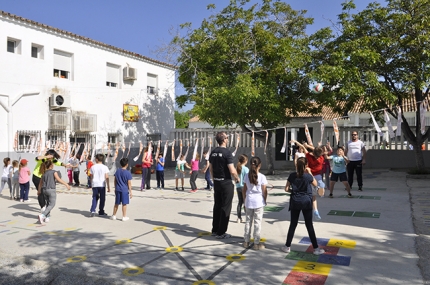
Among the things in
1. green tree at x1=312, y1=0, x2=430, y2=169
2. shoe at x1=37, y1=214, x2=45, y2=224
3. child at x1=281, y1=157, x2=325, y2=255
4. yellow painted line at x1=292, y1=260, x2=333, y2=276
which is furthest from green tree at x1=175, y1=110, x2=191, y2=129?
yellow painted line at x1=292, y1=260, x2=333, y2=276

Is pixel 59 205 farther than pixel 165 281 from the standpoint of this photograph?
Yes

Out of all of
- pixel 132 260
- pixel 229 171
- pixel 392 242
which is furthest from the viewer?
pixel 229 171

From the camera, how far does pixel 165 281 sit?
4.76m

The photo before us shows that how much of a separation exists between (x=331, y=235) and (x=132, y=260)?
3.45 meters

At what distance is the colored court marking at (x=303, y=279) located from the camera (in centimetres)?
459

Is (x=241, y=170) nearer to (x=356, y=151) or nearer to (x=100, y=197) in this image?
(x=100, y=197)

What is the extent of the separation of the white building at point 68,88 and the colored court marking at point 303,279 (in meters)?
14.6

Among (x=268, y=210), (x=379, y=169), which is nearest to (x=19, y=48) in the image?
(x=268, y=210)

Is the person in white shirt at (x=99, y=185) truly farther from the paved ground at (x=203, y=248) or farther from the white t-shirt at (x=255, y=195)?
the white t-shirt at (x=255, y=195)

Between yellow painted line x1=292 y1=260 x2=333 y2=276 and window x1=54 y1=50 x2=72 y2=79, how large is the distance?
16257mm

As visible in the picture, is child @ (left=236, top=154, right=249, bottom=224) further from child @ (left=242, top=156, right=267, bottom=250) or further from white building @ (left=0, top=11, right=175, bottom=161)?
white building @ (left=0, top=11, right=175, bottom=161)

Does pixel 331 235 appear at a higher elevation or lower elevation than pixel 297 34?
lower

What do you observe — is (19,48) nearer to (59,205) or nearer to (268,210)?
(59,205)

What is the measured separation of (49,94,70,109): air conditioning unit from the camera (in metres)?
17.4
